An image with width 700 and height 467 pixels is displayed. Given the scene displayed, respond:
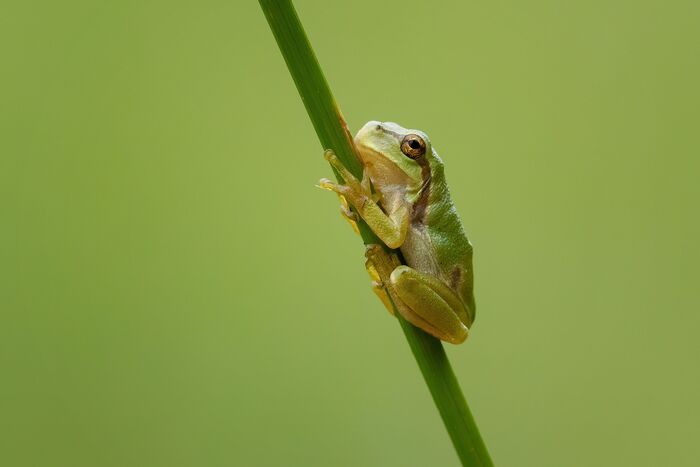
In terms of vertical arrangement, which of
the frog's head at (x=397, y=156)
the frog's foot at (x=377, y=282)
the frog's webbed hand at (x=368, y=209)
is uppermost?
the frog's head at (x=397, y=156)

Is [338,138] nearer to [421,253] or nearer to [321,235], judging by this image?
[421,253]

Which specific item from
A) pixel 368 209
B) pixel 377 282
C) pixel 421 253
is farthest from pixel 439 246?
pixel 368 209

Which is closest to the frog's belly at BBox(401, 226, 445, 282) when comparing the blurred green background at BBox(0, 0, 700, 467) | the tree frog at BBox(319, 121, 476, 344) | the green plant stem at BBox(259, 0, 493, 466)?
the tree frog at BBox(319, 121, 476, 344)

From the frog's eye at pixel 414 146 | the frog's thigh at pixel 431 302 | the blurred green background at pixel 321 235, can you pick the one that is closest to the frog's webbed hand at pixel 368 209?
the frog's thigh at pixel 431 302

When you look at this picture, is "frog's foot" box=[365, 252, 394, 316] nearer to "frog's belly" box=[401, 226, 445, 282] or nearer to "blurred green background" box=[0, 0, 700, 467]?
"frog's belly" box=[401, 226, 445, 282]

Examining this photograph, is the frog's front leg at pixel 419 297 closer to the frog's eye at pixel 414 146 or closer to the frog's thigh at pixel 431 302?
the frog's thigh at pixel 431 302

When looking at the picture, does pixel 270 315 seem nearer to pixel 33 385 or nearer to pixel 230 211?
pixel 230 211

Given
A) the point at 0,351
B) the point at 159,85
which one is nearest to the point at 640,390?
the point at 159,85
